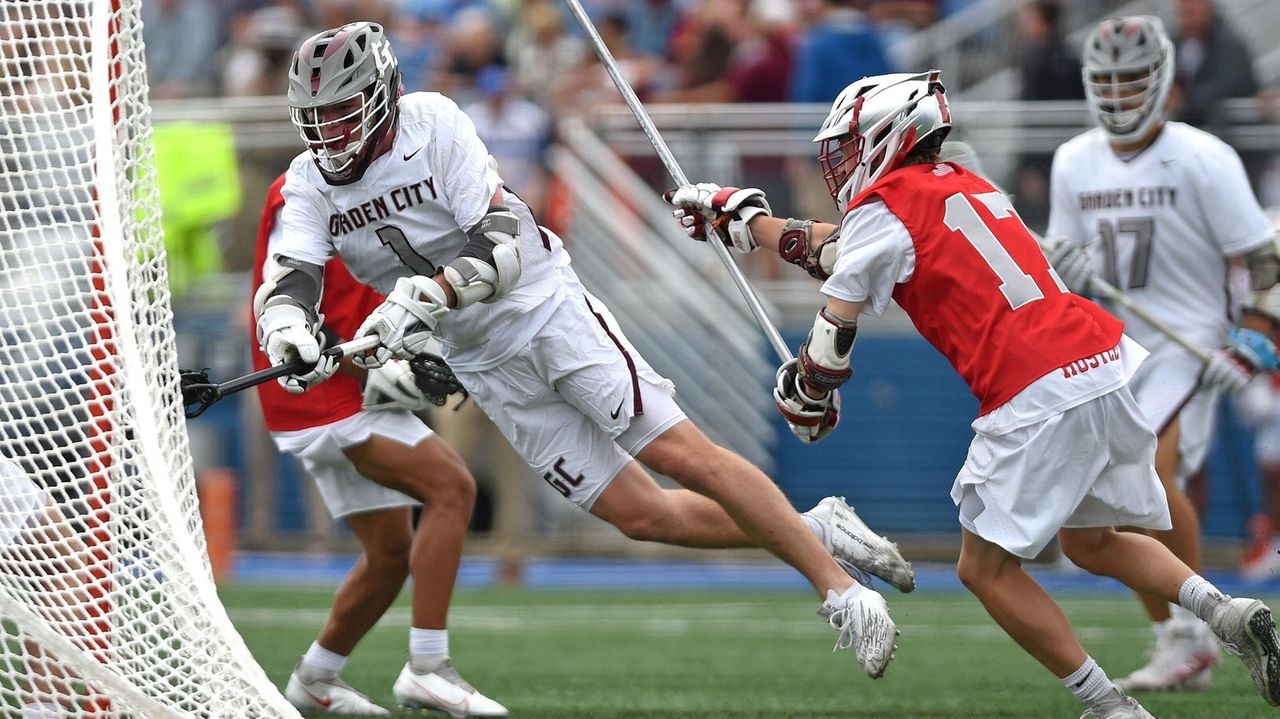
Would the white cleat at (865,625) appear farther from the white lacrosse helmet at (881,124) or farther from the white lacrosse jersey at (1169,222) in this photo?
the white lacrosse jersey at (1169,222)

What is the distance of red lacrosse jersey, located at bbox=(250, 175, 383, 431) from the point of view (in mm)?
6152

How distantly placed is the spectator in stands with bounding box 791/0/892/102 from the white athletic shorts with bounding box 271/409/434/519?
6.29m

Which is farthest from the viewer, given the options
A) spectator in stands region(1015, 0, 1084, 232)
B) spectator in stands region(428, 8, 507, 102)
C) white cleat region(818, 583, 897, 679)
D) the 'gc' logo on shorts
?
spectator in stands region(428, 8, 507, 102)

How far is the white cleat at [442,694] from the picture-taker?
5.81 metres

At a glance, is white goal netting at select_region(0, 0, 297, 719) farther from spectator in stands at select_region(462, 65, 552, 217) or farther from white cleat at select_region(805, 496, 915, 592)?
spectator in stands at select_region(462, 65, 552, 217)

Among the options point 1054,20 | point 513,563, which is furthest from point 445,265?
point 1054,20

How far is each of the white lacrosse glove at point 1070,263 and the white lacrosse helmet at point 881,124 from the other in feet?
5.96

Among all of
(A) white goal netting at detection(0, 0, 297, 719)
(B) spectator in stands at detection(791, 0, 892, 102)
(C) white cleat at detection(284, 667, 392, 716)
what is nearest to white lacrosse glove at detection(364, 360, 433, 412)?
(C) white cleat at detection(284, 667, 392, 716)

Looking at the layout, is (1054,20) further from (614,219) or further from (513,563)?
(513,563)

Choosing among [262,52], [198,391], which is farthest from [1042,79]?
[198,391]

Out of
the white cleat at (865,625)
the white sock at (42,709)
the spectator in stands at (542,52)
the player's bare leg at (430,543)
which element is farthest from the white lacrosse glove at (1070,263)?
the spectator in stands at (542,52)

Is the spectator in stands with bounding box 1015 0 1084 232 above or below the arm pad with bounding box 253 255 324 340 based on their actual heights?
below

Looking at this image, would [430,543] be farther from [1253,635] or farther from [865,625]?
[1253,635]

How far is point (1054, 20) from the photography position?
1145cm
